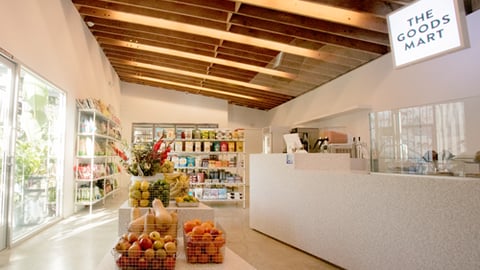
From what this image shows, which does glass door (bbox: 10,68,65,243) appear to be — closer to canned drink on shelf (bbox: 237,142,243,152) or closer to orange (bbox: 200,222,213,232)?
A: orange (bbox: 200,222,213,232)

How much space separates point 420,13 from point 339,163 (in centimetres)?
189

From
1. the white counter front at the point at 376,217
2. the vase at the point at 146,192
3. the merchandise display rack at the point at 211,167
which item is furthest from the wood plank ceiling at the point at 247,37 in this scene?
the vase at the point at 146,192

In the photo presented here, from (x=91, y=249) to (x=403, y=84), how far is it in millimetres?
5336

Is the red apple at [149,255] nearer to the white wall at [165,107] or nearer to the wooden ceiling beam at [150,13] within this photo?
the wooden ceiling beam at [150,13]

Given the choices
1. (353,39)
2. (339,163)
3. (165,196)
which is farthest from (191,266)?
(353,39)

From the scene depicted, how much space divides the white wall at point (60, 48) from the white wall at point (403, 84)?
554cm

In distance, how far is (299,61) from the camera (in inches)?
259

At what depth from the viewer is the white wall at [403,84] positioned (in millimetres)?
3781

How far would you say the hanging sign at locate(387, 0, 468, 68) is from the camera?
2.62 m

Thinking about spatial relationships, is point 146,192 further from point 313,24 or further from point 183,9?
point 183,9

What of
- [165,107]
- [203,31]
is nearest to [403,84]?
[203,31]

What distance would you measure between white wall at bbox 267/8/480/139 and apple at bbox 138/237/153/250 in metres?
4.29

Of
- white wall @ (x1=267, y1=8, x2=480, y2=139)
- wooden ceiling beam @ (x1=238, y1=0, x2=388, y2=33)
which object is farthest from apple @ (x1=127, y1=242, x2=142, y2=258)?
white wall @ (x1=267, y1=8, x2=480, y2=139)

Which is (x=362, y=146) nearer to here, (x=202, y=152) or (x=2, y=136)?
(x=202, y=152)
